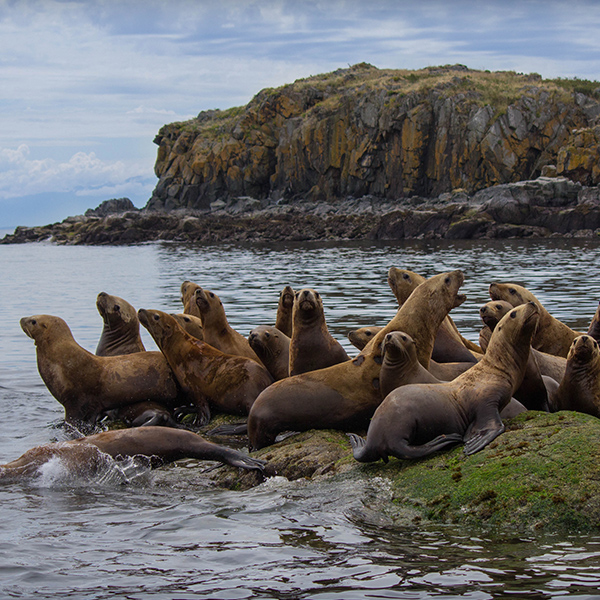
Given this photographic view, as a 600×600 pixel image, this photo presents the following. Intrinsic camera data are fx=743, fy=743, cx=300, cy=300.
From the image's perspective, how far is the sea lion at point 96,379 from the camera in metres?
9.41

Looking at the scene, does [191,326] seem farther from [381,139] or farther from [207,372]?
[381,139]

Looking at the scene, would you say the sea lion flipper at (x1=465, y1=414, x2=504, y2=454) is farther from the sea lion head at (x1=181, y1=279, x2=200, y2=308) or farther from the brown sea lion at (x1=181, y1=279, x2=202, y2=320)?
the sea lion head at (x1=181, y1=279, x2=200, y2=308)

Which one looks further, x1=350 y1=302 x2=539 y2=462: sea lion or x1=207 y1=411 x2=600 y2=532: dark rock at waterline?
x1=350 y1=302 x2=539 y2=462: sea lion

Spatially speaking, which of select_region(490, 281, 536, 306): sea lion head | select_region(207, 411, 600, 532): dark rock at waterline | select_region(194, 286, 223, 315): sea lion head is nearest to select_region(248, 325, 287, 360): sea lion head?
select_region(194, 286, 223, 315): sea lion head

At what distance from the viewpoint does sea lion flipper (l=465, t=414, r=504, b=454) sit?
5949mm

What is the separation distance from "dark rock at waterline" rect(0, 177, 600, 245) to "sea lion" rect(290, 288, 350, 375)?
52686 mm

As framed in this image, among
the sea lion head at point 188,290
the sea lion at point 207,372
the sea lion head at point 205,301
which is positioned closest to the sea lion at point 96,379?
the sea lion at point 207,372

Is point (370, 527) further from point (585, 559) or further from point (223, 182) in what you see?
point (223, 182)

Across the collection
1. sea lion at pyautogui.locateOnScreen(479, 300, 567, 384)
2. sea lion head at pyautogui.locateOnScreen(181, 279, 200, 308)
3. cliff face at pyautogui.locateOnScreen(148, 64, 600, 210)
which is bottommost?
sea lion at pyautogui.locateOnScreen(479, 300, 567, 384)

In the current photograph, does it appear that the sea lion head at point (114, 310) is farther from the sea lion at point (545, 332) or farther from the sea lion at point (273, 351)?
the sea lion at point (545, 332)

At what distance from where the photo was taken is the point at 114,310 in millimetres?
11047

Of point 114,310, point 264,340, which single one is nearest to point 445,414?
point 264,340

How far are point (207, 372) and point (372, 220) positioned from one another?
2566 inches

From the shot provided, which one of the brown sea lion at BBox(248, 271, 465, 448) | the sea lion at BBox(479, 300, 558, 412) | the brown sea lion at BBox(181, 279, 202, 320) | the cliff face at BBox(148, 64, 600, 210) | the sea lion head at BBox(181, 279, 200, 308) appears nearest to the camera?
the sea lion at BBox(479, 300, 558, 412)
